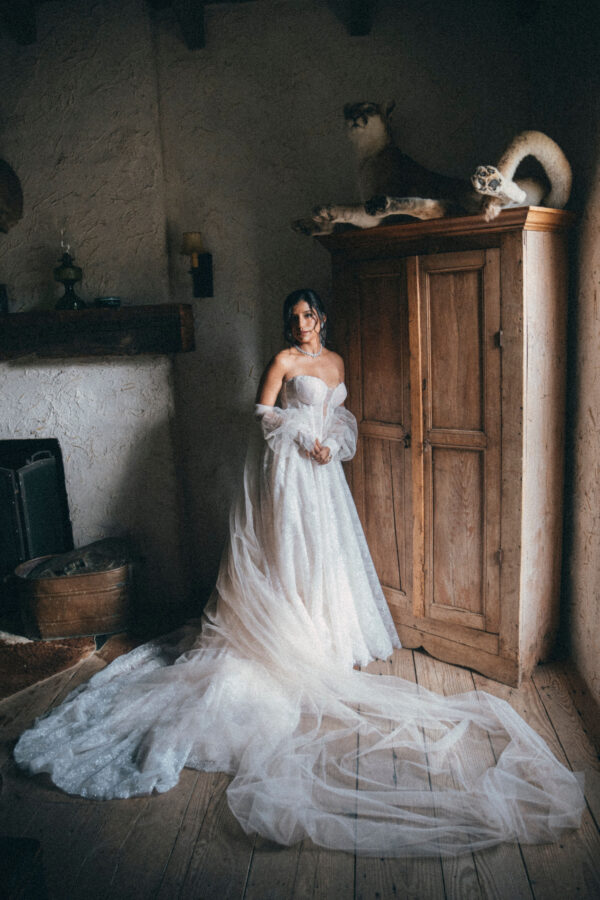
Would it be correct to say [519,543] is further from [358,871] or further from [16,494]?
[16,494]

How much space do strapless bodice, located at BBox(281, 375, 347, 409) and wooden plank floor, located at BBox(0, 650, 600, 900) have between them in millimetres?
1570

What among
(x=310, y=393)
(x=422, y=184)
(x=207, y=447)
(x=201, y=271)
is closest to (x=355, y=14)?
(x=422, y=184)

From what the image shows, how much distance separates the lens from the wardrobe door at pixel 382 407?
2.87 meters

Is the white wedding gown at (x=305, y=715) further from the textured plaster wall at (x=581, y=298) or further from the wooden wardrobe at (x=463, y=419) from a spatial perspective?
the textured plaster wall at (x=581, y=298)

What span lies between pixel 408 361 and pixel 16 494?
220 cm

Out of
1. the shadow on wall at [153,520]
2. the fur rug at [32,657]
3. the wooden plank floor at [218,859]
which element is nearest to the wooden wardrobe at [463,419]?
the wooden plank floor at [218,859]

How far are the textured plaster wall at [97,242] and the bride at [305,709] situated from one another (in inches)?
30.0

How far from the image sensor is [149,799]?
2.19 metres

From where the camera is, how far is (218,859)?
1.93 m

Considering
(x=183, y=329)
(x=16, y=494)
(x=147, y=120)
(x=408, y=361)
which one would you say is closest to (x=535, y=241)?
(x=408, y=361)

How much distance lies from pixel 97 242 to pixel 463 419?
2.16 m

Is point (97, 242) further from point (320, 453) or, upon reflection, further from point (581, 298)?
point (581, 298)

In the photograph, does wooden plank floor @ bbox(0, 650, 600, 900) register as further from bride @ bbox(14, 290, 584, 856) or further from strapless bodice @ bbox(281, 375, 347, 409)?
strapless bodice @ bbox(281, 375, 347, 409)

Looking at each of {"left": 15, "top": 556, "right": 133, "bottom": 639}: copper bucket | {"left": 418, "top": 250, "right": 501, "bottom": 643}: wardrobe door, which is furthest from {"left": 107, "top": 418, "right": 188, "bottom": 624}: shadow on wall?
{"left": 418, "top": 250, "right": 501, "bottom": 643}: wardrobe door
